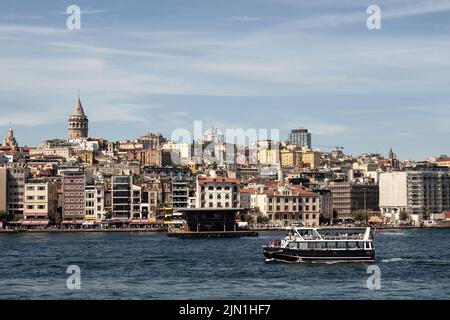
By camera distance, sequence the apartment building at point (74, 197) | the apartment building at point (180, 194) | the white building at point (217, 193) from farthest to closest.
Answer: the apartment building at point (180, 194)
the apartment building at point (74, 197)
the white building at point (217, 193)

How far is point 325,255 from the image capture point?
3550 centimetres

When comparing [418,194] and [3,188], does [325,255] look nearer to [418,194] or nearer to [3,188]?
[3,188]

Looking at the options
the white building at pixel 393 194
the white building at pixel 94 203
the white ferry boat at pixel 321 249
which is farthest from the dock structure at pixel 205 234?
the white building at pixel 393 194

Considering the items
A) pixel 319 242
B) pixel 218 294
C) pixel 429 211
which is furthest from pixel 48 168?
pixel 218 294

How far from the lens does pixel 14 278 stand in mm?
28359

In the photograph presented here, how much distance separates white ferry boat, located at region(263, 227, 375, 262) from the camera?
116 feet

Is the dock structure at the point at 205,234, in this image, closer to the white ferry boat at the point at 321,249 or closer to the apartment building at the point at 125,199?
the apartment building at the point at 125,199

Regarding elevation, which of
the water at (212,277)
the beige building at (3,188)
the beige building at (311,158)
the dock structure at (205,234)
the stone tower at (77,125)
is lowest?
the water at (212,277)

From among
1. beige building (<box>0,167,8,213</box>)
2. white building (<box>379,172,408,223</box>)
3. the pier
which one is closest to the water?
the pier

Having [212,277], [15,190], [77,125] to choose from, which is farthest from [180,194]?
[77,125]

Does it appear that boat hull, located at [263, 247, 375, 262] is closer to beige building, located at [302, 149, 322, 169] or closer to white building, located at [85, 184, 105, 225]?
white building, located at [85, 184, 105, 225]

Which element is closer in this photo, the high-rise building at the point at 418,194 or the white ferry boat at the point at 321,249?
the white ferry boat at the point at 321,249

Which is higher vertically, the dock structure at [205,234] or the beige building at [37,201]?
the beige building at [37,201]

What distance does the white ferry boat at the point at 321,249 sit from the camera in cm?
3550
